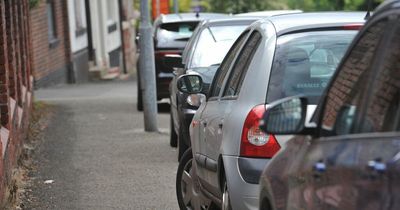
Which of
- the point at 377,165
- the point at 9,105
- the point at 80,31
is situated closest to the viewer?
the point at 377,165

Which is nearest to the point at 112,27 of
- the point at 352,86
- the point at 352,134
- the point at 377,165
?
the point at 352,86

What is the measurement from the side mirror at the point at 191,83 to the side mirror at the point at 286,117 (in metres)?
3.71

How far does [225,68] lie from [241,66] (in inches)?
28.7

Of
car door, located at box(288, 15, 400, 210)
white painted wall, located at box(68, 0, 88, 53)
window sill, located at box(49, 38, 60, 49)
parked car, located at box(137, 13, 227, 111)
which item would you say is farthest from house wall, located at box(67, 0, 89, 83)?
car door, located at box(288, 15, 400, 210)

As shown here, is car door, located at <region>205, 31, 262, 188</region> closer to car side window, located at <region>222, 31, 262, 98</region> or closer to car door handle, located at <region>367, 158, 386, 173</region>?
car side window, located at <region>222, 31, 262, 98</region>

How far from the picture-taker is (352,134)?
11.6 ft

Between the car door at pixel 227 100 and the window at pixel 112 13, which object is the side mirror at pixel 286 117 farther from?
the window at pixel 112 13

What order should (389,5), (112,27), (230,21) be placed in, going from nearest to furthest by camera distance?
1. (389,5)
2. (230,21)
3. (112,27)

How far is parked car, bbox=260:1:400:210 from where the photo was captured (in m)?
3.27

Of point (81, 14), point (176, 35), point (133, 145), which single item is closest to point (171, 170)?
point (133, 145)

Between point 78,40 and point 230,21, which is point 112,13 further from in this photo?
point 230,21

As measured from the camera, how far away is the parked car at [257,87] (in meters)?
5.44

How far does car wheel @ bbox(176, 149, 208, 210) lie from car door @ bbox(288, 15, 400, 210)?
123 inches

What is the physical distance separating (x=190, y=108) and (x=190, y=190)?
7.79 ft
